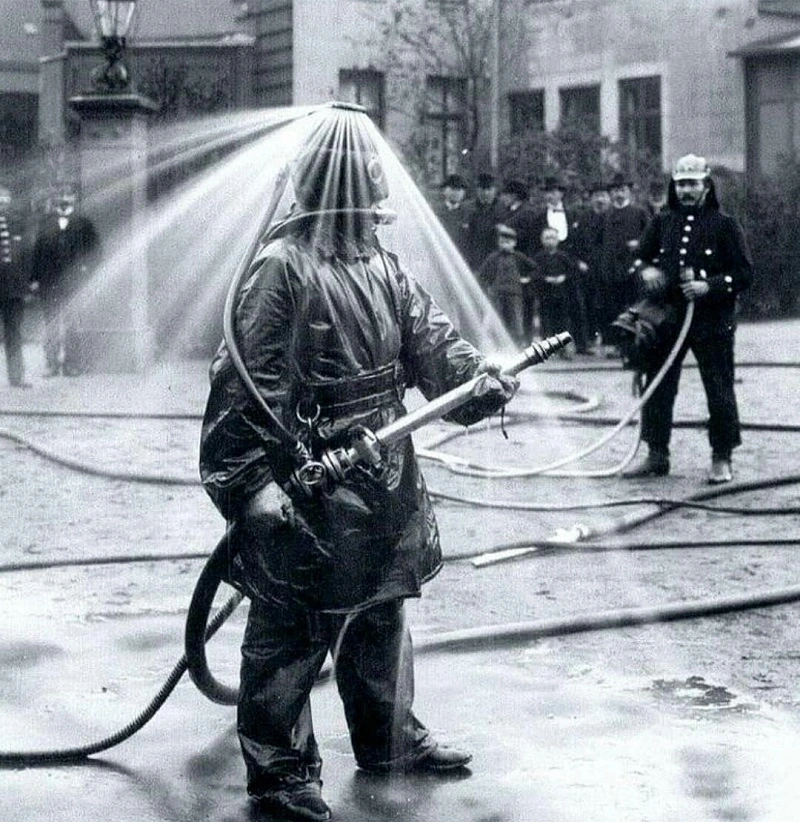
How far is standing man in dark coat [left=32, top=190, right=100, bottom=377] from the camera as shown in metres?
18.6

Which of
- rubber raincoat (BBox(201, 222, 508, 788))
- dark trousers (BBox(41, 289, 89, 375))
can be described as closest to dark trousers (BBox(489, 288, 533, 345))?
dark trousers (BBox(41, 289, 89, 375))

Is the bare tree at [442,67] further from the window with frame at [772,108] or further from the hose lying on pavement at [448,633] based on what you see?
the hose lying on pavement at [448,633]

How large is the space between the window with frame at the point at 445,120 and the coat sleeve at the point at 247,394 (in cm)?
2721

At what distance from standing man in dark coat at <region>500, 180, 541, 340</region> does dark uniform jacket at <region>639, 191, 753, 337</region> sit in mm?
9432

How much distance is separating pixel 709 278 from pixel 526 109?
2471cm

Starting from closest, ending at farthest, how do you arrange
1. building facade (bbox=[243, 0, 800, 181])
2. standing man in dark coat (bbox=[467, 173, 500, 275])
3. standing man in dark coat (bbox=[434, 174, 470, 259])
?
standing man in dark coat (bbox=[467, 173, 500, 275])
standing man in dark coat (bbox=[434, 174, 470, 259])
building facade (bbox=[243, 0, 800, 181])

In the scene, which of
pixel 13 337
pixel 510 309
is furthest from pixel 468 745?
pixel 510 309

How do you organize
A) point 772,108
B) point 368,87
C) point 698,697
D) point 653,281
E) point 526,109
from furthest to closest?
point 526,109 < point 772,108 < point 368,87 < point 653,281 < point 698,697

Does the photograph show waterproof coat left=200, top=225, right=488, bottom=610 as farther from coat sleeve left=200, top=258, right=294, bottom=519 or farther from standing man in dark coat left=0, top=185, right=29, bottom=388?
standing man in dark coat left=0, top=185, right=29, bottom=388

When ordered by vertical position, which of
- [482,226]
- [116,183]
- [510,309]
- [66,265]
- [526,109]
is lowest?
[510,309]

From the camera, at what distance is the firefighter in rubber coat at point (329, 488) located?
4586 mm

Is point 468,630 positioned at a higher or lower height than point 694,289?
lower

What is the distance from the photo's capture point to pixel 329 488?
14.6ft

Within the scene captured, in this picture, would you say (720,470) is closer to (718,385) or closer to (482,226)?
(718,385)
